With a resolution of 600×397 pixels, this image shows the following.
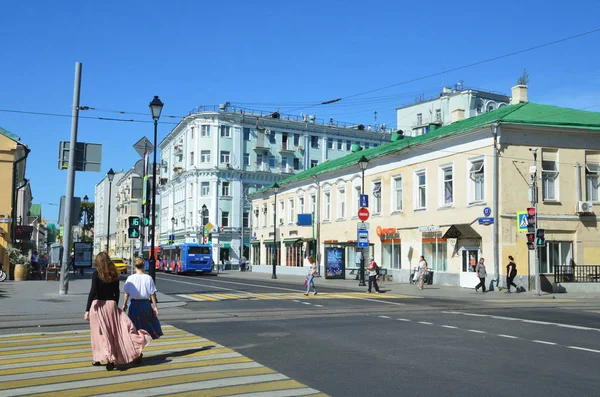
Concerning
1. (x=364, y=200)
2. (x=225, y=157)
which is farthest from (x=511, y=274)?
(x=225, y=157)

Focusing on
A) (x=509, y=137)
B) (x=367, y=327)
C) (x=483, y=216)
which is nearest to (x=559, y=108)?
(x=509, y=137)

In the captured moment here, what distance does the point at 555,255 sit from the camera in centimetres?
3170

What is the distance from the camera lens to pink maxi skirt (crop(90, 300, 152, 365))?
29.3 feet

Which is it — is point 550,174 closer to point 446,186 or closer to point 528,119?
point 528,119

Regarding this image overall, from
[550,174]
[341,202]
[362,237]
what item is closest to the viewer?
[550,174]

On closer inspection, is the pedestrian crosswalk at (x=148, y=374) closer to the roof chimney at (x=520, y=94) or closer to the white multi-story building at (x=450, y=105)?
the roof chimney at (x=520, y=94)

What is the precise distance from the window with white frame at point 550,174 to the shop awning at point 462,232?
4.07m

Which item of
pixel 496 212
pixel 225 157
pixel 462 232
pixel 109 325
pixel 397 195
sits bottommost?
pixel 109 325

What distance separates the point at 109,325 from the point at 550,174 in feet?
92.2

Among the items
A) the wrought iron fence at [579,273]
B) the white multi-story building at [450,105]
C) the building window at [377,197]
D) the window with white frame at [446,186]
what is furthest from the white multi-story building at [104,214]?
the wrought iron fence at [579,273]

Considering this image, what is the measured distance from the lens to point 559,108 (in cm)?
3547

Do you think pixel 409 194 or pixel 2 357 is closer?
pixel 2 357

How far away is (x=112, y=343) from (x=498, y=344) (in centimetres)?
703

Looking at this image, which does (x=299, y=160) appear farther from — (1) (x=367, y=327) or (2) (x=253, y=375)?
(2) (x=253, y=375)
